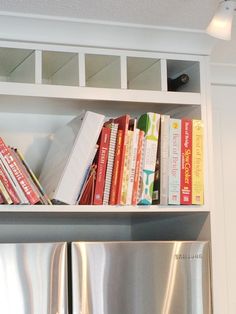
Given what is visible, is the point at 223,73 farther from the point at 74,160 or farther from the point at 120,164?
the point at 74,160

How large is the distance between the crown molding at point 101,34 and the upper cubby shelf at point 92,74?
3 cm

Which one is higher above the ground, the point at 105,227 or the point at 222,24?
the point at 222,24

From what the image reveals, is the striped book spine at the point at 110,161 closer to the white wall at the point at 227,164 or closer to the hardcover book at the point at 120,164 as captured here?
the hardcover book at the point at 120,164

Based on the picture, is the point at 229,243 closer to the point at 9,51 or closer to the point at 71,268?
the point at 71,268

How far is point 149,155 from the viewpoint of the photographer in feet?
5.90

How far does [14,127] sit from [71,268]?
0.64 m

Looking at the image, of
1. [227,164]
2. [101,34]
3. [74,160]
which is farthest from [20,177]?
[227,164]

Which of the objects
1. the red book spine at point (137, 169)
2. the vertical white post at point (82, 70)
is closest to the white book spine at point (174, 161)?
the red book spine at point (137, 169)

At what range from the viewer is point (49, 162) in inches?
74.5

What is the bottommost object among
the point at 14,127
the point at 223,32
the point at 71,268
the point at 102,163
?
the point at 71,268

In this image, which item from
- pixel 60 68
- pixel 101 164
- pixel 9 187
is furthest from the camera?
pixel 60 68

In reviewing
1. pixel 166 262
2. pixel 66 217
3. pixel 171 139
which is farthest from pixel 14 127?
pixel 166 262

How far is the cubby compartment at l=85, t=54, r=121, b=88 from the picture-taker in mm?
1843

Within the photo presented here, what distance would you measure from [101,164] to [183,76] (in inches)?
18.5
